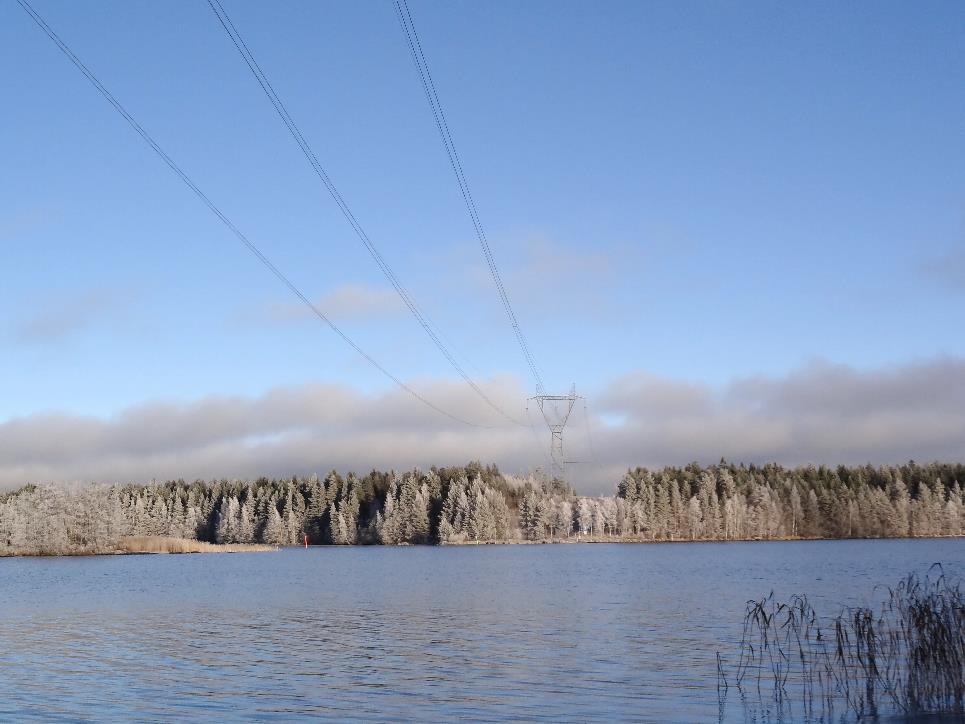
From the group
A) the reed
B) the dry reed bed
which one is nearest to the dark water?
the reed

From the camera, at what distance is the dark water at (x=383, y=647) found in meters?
26.7

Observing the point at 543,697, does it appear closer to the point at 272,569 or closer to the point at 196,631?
the point at 196,631

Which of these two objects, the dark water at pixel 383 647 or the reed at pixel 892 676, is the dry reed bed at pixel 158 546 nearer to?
the dark water at pixel 383 647

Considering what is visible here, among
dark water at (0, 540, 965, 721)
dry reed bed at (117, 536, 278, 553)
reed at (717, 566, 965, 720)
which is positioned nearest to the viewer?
reed at (717, 566, 965, 720)

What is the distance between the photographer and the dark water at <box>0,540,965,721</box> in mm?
26656

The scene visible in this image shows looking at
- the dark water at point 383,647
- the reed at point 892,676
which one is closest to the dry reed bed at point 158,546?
the dark water at point 383,647

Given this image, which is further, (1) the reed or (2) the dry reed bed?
(2) the dry reed bed

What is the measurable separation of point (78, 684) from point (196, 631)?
15318 mm

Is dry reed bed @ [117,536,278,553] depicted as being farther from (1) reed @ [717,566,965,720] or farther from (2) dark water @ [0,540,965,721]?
(1) reed @ [717,566,965,720]

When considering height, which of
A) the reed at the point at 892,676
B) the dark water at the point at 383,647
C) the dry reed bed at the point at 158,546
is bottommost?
the dry reed bed at the point at 158,546

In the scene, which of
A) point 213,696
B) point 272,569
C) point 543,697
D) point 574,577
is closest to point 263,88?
point 213,696

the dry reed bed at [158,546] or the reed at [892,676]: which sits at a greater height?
the reed at [892,676]

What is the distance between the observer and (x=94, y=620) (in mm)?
50250

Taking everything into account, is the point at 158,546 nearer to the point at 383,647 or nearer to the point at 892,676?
the point at 383,647
